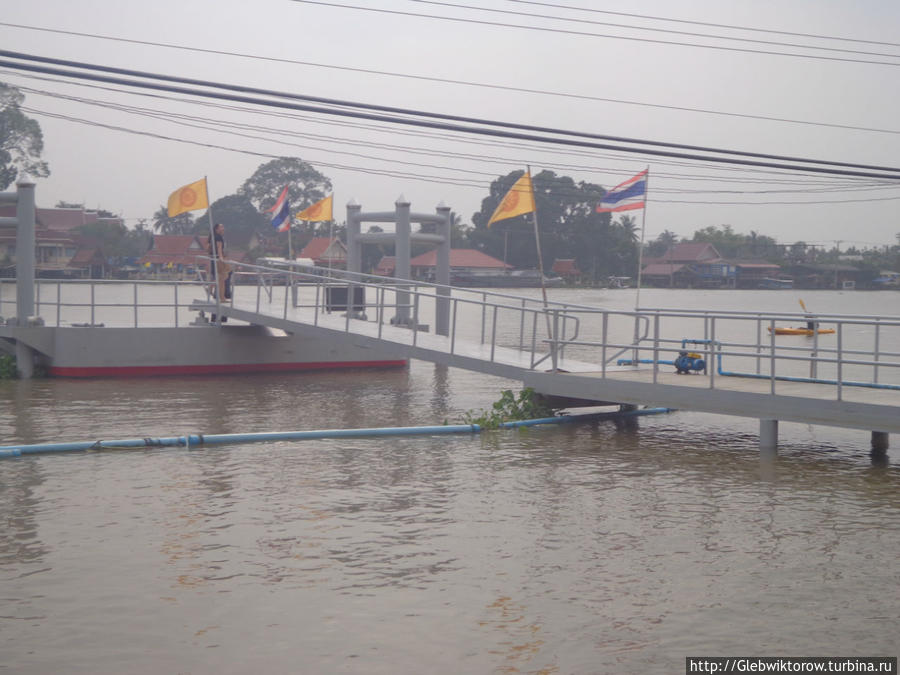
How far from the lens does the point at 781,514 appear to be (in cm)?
1008

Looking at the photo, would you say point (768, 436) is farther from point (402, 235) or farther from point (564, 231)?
point (564, 231)

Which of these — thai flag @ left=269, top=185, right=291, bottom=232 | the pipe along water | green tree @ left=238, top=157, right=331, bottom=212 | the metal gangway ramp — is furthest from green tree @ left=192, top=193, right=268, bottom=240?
the pipe along water

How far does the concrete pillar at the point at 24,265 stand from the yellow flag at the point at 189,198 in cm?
313

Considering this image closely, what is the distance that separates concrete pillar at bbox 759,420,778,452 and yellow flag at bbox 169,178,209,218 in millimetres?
14327

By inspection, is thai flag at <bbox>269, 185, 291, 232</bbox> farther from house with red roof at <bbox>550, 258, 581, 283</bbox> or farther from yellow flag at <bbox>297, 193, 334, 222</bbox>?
house with red roof at <bbox>550, 258, 581, 283</bbox>

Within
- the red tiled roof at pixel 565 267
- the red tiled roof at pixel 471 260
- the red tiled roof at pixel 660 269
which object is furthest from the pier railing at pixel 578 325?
the red tiled roof at pixel 660 269

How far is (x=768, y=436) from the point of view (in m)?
13.6

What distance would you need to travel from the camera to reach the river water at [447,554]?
649 centimetres

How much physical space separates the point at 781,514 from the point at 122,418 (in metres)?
11.2

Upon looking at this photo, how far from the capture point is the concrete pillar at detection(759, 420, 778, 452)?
13.6 m

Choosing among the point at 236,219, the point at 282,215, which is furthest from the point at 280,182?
the point at 282,215

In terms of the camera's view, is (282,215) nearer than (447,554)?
No

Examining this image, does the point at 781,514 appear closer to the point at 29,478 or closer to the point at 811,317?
the point at 811,317

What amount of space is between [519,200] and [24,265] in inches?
451
